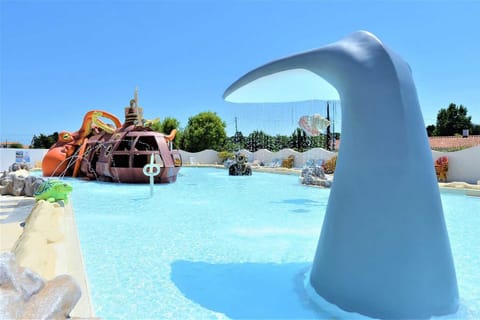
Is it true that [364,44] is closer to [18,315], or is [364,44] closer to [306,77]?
[306,77]

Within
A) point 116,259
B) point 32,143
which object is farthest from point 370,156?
point 32,143

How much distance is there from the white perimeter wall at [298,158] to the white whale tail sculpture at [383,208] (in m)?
14.2

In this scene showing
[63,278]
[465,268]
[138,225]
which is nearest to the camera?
[63,278]

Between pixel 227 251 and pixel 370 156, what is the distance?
287 centimetres

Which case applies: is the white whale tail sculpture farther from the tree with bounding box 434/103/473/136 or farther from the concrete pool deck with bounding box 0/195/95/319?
the tree with bounding box 434/103/473/136

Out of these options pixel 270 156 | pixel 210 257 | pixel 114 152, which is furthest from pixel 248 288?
pixel 270 156

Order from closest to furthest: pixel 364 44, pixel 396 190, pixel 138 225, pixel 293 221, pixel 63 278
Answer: pixel 63 278
pixel 396 190
pixel 364 44
pixel 138 225
pixel 293 221

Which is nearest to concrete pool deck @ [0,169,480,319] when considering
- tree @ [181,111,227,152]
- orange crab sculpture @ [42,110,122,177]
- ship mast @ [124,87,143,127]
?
ship mast @ [124,87,143,127]

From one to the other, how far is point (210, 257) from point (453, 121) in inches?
1998

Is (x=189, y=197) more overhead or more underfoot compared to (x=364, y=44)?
more underfoot

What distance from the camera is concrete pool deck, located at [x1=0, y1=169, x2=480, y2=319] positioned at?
2791 millimetres

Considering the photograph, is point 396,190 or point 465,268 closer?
point 396,190

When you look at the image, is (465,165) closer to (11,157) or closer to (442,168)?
(442,168)

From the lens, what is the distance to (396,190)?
282 centimetres
